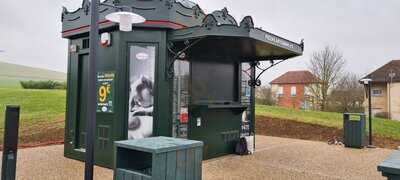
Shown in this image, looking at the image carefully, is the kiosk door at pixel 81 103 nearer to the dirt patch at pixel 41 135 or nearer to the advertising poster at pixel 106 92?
the advertising poster at pixel 106 92

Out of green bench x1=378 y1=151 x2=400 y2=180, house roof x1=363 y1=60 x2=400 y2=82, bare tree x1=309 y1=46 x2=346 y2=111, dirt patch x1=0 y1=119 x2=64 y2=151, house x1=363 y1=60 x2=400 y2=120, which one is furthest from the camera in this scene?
house roof x1=363 y1=60 x2=400 y2=82

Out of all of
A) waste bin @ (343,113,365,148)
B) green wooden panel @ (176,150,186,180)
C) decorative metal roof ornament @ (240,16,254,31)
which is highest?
decorative metal roof ornament @ (240,16,254,31)

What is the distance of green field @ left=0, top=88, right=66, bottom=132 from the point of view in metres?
11.5

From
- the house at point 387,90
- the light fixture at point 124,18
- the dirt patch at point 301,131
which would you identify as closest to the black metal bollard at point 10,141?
the light fixture at point 124,18

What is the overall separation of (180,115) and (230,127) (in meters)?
1.71

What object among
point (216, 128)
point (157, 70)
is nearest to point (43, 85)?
point (216, 128)

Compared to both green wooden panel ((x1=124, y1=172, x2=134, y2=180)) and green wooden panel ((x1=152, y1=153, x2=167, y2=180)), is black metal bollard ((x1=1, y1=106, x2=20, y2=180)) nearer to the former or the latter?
green wooden panel ((x1=124, y1=172, x2=134, y2=180))

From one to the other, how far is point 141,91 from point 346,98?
19.3m

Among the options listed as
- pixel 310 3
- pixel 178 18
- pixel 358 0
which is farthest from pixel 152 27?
pixel 358 0

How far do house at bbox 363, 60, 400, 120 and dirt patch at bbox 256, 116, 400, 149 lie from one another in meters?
14.1

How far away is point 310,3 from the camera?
1414 centimetres

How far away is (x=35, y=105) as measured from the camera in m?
14.7

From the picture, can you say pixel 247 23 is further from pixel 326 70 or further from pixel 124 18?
pixel 326 70

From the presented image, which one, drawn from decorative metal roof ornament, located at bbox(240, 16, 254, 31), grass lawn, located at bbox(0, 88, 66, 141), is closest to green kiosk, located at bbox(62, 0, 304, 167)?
decorative metal roof ornament, located at bbox(240, 16, 254, 31)
